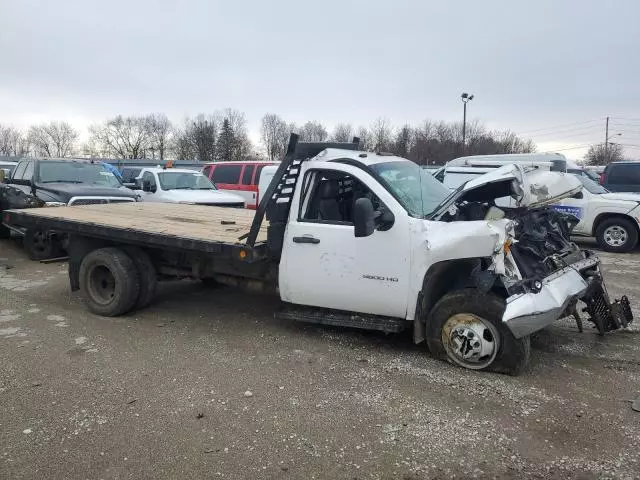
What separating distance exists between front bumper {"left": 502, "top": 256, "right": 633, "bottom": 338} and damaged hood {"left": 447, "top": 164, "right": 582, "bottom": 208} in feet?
2.29

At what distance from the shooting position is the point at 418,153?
58.7 meters

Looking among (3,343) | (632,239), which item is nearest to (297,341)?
(3,343)

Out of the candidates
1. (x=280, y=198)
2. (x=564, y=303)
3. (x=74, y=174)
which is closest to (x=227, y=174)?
(x=74, y=174)

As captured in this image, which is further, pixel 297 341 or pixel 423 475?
pixel 297 341

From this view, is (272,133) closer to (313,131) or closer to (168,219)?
(313,131)

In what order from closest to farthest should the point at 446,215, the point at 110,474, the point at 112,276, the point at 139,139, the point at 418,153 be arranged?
the point at 110,474 → the point at 446,215 → the point at 112,276 → the point at 418,153 → the point at 139,139

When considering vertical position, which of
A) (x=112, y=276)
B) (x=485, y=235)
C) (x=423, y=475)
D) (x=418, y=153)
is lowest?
(x=423, y=475)

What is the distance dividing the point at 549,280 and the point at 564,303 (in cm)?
23

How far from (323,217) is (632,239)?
32.2 ft

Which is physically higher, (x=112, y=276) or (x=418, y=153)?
(x=418, y=153)

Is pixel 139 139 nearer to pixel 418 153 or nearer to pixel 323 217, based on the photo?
pixel 418 153

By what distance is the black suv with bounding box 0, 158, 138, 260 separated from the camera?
9.53 metres

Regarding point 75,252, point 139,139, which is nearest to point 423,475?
point 75,252

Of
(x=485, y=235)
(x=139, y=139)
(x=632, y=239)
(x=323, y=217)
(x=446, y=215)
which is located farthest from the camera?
(x=139, y=139)
